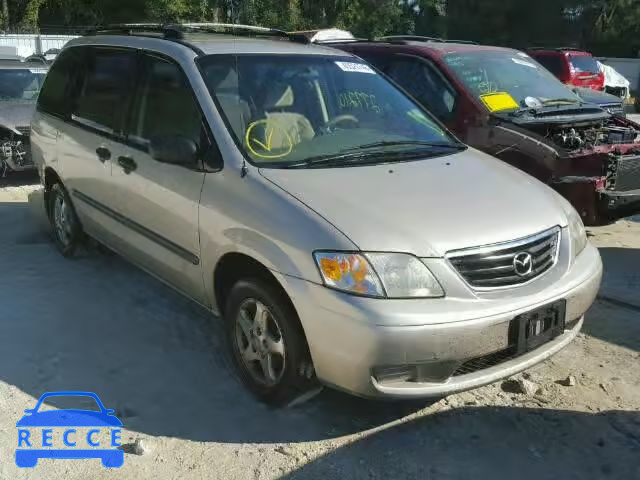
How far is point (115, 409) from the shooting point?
131 inches

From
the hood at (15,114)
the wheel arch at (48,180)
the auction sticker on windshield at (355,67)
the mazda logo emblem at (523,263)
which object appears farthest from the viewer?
the hood at (15,114)

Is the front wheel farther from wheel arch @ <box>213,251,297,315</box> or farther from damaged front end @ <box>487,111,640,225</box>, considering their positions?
damaged front end @ <box>487,111,640,225</box>

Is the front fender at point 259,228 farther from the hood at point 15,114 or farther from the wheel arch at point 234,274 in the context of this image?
the hood at point 15,114

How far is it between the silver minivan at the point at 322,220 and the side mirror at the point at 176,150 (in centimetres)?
1

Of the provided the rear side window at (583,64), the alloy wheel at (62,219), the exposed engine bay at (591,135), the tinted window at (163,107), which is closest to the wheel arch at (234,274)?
the tinted window at (163,107)

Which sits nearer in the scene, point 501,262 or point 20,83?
point 501,262

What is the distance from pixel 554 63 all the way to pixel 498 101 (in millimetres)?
11010

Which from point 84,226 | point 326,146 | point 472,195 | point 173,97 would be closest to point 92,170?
point 84,226

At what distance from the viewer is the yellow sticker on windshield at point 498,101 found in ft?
19.0

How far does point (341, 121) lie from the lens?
12.9 ft

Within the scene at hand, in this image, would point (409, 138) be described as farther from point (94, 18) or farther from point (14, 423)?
point (94, 18)

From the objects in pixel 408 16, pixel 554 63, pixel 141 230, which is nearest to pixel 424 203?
pixel 141 230

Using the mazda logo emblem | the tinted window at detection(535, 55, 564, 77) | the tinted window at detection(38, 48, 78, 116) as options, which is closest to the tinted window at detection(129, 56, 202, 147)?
the tinted window at detection(38, 48, 78, 116)

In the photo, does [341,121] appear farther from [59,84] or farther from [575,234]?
[59,84]
